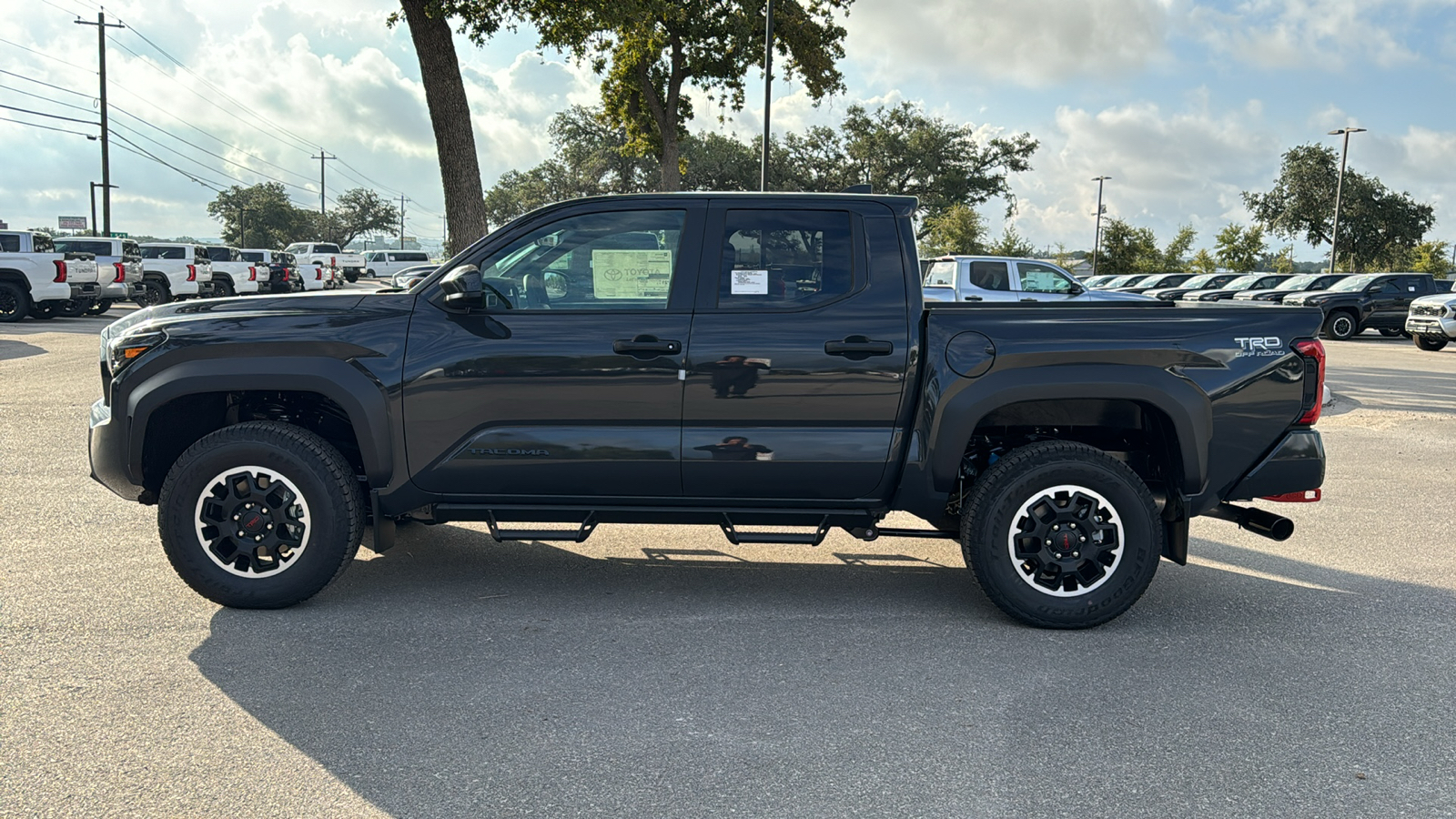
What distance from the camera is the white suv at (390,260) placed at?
51438 millimetres

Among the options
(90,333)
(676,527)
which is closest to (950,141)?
(90,333)

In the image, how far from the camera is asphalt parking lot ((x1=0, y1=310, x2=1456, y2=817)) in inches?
124

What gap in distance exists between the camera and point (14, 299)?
2206 centimetres

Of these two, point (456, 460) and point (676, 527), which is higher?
point (456, 460)

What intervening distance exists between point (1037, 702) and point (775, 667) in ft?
3.28

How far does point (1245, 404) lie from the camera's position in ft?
15.1

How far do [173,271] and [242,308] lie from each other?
2812 cm

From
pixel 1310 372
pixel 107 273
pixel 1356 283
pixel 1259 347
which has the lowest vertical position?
pixel 1310 372

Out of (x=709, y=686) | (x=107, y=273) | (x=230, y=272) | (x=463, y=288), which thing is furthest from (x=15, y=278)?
(x=709, y=686)

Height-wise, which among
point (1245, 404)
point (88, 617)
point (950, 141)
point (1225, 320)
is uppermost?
point (950, 141)

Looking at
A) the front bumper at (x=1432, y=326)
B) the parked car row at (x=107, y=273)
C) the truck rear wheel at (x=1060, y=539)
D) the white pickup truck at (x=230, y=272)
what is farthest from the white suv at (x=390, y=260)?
the truck rear wheel at (x=1060, y=539)

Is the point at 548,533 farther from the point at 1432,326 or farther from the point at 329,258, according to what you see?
the point at 329,258

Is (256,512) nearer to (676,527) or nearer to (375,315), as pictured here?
(375,315)

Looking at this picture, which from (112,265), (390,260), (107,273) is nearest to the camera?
(107,273)
